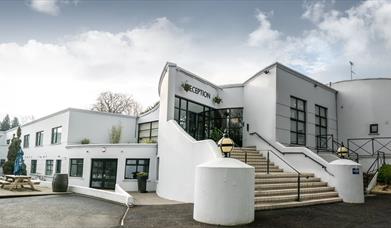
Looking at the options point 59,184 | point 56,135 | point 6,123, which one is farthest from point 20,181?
point 6,123

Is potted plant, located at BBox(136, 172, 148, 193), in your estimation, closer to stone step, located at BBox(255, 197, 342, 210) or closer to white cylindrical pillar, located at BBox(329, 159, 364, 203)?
stone step, located at BBox(255, 197, 342, 210)

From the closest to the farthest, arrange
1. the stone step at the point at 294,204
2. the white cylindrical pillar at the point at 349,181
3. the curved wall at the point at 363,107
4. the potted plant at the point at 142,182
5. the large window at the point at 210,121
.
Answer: the stone step at the point at 294,204 < the white cylindrical pillar at the point at 349,181 < the large window at the point at 210,121 < the potted plant at the point at 142,182 < the curved wall at the point at 363,107

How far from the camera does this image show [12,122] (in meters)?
81.5

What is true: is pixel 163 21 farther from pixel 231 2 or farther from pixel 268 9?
pixel 268 9

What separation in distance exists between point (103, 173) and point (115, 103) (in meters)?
24.4

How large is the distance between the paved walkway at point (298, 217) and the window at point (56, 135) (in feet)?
53.1

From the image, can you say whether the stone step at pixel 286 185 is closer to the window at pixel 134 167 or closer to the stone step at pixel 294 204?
the stone step at pixel 294 204

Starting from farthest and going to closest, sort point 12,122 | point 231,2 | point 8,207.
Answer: point 12,122 < point 231,2 < point 8,207

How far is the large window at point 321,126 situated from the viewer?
16266 mm

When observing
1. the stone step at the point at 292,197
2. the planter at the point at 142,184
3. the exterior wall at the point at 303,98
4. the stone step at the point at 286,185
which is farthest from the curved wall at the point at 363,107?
the planter at the point at 142,184

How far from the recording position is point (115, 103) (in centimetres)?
4022

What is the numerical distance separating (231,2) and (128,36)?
429cm

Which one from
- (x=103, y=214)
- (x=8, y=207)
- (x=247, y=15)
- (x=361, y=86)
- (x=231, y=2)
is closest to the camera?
(x=103, y=214)

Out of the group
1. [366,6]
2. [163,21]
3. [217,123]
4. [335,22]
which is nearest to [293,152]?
[217,123]
